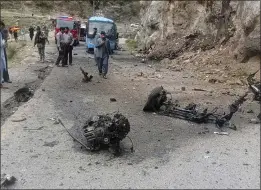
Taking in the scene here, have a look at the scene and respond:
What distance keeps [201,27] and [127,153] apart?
16.7 metres

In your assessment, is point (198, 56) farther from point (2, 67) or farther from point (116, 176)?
point (116, 176)

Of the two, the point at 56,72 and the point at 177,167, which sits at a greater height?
the point at 177,167

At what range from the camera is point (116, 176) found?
6523mm

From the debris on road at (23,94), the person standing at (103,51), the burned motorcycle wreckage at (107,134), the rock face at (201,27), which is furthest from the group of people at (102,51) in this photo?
the burned motorcycle wreckage at (107,134)

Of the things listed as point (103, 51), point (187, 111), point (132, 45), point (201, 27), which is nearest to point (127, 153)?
point (187, 111)

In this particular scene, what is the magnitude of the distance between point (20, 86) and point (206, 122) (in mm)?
5771

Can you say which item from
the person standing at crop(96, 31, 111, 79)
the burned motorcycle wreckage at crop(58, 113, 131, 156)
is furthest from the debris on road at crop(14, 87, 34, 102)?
the person standing at crop(96, 31, 111, 79)

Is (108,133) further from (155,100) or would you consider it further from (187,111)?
(155,100)

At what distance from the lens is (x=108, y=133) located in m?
7.44

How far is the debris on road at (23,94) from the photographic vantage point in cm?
1120

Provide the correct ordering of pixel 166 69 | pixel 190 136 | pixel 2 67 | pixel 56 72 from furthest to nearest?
pixel 166 69
pixel 56 72
pixel 2 67
pixel 190 136

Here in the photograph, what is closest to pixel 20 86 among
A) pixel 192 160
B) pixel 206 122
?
pixel 206 122

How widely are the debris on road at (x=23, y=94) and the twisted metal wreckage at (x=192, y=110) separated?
3072mm

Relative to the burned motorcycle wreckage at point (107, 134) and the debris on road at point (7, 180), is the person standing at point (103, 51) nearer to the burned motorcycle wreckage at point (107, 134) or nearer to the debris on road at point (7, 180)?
the burned motorcycle wreckage at point (107, 134)
